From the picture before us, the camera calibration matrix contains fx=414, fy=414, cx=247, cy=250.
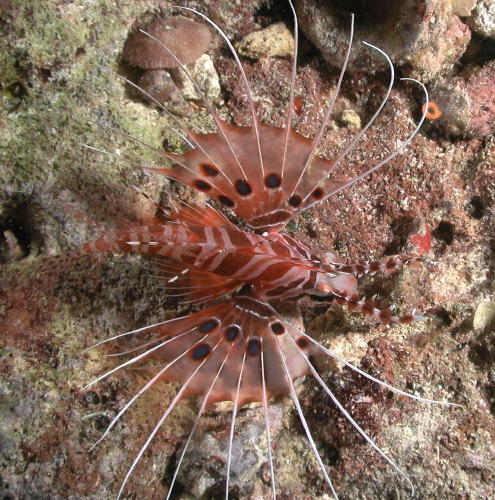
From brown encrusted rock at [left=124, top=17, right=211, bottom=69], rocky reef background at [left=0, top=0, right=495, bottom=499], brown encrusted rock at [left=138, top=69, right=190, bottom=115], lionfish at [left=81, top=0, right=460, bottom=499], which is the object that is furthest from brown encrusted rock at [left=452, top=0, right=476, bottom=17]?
brown encrusted rock at [left=138, top=69, right=190, bottom=115]

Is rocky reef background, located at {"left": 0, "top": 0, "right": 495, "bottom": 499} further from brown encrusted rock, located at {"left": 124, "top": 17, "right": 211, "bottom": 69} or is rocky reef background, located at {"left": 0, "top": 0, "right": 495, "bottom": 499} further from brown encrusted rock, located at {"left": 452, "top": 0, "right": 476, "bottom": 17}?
brown encrusted rock, located at {"left": 124, "top": 17, "right": 211, "bottom": 69}

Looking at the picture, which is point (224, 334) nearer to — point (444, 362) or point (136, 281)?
point (136, 281)

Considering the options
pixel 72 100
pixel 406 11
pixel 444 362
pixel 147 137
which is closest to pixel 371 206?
pixel 444 362

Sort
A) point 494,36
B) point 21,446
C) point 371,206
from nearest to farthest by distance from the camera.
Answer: point 21,446
point 371,206
point 494,36

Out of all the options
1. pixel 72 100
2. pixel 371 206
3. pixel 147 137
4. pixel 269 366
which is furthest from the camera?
pixel 371 206

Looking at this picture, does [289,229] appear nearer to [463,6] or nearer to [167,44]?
[167,44]

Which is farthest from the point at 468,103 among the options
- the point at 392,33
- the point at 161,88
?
the point at 161,88

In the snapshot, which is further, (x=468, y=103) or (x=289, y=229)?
(x=468, y=103)
